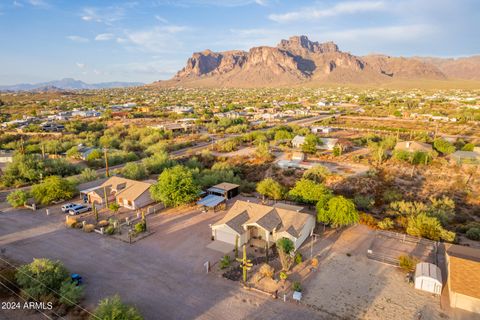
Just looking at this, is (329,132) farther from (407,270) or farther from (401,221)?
(407,270)

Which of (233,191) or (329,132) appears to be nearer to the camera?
(233,191)

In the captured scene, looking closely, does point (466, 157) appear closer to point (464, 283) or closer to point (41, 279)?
point (464, 283)

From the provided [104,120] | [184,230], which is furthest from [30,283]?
[104,120]

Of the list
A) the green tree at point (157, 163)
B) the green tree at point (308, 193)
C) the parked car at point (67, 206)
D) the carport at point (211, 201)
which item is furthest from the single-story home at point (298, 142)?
the parked car at point (67, 206)

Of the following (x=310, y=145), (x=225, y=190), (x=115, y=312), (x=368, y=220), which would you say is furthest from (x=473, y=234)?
(x=310, y=145)

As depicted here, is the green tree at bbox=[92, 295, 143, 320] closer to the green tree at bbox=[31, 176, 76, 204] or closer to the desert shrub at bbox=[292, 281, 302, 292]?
the desert shrub at bbox=[292, 281, 302, 292]
